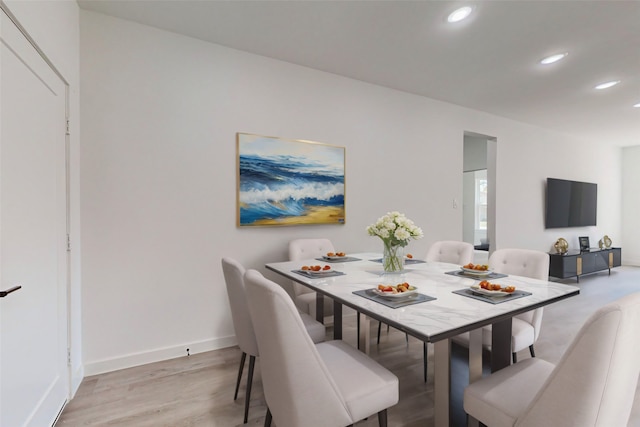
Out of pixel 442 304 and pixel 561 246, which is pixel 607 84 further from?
pixel 442 304

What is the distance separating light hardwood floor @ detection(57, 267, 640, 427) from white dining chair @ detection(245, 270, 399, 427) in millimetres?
692

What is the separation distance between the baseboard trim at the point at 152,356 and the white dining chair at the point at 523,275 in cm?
200

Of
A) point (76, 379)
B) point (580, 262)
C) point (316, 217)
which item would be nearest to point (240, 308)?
→ point (76, 379)

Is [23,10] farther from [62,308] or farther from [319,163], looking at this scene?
[319,163]

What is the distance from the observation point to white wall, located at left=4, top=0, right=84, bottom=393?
1.73m

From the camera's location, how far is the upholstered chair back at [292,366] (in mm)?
1082

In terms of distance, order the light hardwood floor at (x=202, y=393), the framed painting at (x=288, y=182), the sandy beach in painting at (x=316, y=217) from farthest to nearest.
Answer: the sandy beach in painting at (x=316, y=217) → the framed painting at (x=288, y=182) → the light hardwood floor at (x=202, y=393)

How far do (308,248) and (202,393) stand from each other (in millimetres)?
1451

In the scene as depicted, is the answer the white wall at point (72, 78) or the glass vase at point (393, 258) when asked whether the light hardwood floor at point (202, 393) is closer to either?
the white wall at point (72, 78)

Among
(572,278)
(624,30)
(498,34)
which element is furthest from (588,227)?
(498,34)

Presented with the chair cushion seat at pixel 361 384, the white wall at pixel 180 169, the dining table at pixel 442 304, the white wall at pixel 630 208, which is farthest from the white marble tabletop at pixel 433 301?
the white wall at pixel 630 208

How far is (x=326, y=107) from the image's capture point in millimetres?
3379

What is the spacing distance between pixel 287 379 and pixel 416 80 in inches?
136

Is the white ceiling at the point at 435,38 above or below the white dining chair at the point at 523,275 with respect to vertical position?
above
